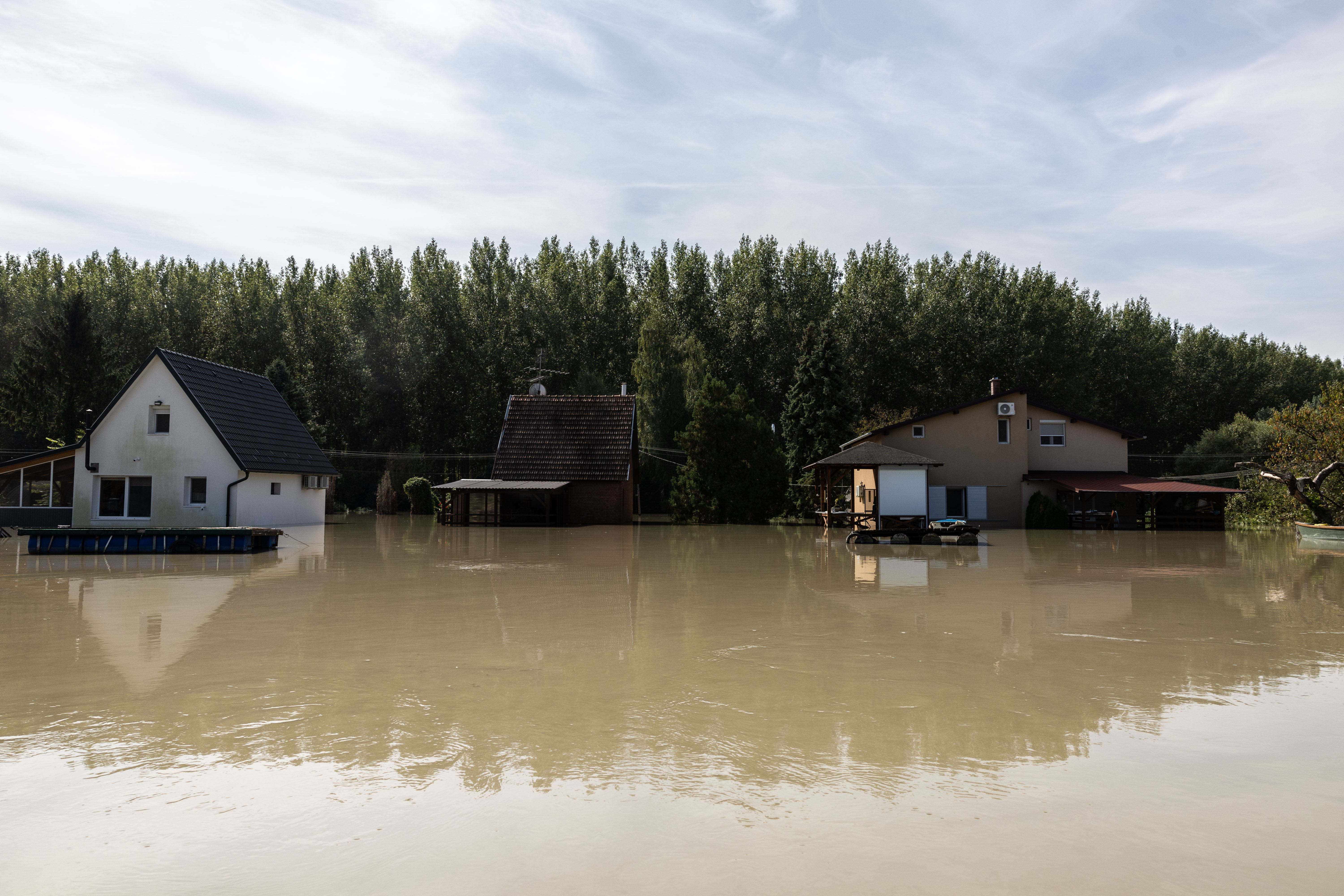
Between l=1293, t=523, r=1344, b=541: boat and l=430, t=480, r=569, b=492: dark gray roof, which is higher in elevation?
l=430, t=480, r=569, b=492: dark gray roof

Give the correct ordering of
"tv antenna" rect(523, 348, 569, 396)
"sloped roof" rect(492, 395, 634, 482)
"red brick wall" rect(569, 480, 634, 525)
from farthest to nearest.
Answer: "tv antenna" rect(523, 348, 569, 396) < "sloped roof" rect(492, 395, 634, 482) < "red brick wall" rect(569, 480, 634, 525)

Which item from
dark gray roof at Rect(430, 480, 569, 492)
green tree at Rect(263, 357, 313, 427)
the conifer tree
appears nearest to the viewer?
dark gray roof at Rect(430, 480, 569, 492)

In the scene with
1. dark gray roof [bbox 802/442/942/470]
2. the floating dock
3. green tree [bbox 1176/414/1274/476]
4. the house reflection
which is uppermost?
green tree [bbox 1176/414/1274/476]

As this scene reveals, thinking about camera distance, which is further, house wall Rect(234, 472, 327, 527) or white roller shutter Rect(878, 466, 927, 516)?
white roller shutter Rect(878, 466, 927, 516)

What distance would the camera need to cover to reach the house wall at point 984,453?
42688 millimetres

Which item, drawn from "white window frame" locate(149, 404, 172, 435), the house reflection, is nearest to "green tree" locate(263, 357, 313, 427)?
"white window frame" locate(149, 404, 172, 435)

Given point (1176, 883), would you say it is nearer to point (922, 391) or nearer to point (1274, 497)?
point (1274, 497)

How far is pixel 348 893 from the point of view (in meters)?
4.11

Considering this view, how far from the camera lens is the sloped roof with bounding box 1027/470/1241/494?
3934cm

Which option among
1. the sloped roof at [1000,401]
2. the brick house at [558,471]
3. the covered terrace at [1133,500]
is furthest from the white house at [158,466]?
the covered terrace at [1133,500]

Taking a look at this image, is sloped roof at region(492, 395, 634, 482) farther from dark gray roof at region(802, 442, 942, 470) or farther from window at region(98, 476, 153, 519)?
window at region(98, 476, 153, 519)

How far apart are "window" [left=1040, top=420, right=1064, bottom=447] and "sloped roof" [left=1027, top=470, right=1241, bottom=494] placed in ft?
4.60

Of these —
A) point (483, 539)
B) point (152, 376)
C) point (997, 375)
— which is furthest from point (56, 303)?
point (997, 375)

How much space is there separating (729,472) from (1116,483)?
1819cm
